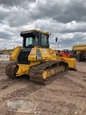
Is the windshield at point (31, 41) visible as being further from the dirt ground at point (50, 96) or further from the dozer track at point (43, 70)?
the dirt ground at point (50, 96)

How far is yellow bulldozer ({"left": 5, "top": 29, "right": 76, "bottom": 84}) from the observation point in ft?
25.1

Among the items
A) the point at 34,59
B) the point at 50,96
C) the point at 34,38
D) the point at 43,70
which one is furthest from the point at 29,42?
the point at 50,96

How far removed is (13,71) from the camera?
8758 millimetres

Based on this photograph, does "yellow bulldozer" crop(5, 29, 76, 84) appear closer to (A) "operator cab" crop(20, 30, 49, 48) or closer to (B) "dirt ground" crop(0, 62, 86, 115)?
(A) "operator cab" crop(20, 30, 49, 48)

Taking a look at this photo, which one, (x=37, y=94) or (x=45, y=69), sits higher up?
(x=45, y=69)

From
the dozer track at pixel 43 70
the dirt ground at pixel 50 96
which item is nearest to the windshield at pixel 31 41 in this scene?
the dozer track at pixel 43 70

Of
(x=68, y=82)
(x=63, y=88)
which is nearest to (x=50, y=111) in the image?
(x=63, y=88)

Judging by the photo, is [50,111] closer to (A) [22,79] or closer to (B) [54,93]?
(B) [54,93]

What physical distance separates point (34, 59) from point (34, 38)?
1.59 metres

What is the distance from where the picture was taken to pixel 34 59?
25.3 ft

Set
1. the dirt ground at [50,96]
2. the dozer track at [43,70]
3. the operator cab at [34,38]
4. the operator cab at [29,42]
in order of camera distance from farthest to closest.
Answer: the operator cab at [34,38], the operator cab at [29,42], the dozer track at [43,70], the dirt ground at [50,96]

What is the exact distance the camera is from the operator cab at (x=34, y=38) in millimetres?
8791

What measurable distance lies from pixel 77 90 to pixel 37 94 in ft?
6.00

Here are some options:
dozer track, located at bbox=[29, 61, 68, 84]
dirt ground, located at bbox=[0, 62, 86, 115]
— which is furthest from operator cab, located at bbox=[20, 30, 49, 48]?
dirt ground, located at bbox=[0, 62, 86, 115]
